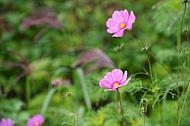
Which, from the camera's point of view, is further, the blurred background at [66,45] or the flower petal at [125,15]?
the blurred background at [66,45]

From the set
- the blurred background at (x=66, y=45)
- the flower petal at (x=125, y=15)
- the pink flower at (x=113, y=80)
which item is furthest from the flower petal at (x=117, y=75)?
the blurred background at (x=66, y=45)

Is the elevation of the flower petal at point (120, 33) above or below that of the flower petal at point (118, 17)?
below

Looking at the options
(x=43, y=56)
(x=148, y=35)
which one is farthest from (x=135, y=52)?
(x=43, y=56)

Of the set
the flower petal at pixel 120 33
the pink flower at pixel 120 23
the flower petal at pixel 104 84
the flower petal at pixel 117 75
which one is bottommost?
the flower petal at pixel 104 84

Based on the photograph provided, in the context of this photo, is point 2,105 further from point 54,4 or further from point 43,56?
point 54,4

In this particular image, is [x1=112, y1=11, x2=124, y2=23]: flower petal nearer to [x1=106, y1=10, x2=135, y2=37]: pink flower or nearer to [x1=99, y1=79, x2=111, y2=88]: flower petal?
[x1=106, y1=10, x2=135, y2=37]: pink flower

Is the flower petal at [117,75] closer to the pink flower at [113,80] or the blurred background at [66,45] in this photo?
the pink flower at [113,80]

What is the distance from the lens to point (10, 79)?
239cm

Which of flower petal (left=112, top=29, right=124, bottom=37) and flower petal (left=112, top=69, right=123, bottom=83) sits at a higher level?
flower petal (left=112, top=29, right=124, bottom=37)

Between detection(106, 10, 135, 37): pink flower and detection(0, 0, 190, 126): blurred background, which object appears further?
detection(0, 0, 190, 126): blurred background

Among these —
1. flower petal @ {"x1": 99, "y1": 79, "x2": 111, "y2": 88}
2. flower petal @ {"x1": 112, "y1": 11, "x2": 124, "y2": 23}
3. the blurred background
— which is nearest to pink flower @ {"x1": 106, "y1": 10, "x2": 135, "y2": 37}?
flower petal @ {"x1": 112, "y1": 11, "x2": 124, "y2": 23}

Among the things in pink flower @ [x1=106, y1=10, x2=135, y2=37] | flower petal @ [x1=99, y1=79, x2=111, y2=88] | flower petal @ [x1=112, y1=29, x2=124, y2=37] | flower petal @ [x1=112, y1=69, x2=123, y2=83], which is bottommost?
flower petal @ [x1=99, y1=79, x2=111, y2=88]

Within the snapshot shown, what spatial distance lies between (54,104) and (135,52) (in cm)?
61

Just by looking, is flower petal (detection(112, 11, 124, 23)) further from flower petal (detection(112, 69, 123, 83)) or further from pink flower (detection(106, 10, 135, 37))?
flower petal (detection(112, 69, 123, 83))
